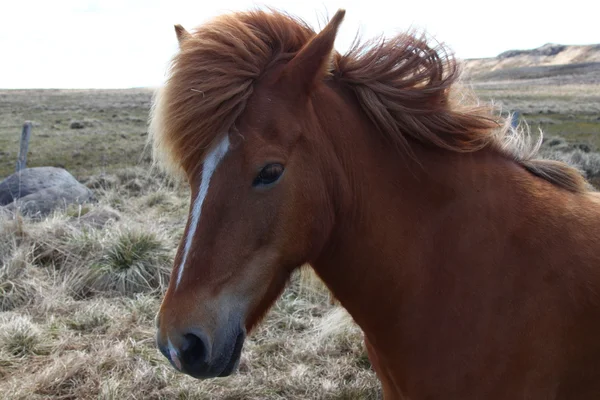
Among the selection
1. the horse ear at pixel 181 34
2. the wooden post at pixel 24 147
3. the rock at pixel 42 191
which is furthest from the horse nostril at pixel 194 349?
the wooden post at pixel 24 147

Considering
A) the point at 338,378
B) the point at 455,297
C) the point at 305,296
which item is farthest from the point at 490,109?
the point at 305,296

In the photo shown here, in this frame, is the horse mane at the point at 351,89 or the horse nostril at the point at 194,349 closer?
the horse nostril at the point at 194,349

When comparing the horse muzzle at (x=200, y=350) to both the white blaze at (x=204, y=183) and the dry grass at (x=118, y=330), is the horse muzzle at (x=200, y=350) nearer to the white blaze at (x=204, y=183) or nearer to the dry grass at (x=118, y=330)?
the white blaze at (x=204, y=183)

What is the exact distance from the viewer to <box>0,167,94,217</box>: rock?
311 inches

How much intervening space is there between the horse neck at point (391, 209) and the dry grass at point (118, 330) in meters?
0.67

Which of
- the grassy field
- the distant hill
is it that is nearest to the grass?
the grassy field

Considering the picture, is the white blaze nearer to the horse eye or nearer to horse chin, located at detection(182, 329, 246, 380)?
the horse eye

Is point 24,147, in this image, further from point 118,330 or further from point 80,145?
point 80,145

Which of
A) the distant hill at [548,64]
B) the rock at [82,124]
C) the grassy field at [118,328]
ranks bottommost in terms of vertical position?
the rock at [82,124]

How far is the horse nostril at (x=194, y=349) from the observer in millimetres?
1530

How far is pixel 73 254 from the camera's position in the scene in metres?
5.61

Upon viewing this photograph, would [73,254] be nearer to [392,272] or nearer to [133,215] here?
[133,215]

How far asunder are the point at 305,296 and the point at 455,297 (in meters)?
3.28

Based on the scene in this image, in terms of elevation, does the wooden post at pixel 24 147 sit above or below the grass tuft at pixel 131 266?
below
